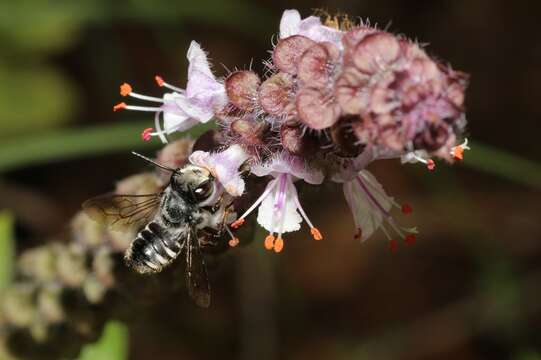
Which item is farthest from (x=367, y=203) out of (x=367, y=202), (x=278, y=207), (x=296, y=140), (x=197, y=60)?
(x=197, y=60)

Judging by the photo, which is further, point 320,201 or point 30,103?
point 320,201

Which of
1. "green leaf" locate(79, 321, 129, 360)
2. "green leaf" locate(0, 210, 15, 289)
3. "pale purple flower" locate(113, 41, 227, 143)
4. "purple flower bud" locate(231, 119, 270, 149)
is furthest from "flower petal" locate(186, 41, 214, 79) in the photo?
"green leaf" locate(0, 210, 15, 289)

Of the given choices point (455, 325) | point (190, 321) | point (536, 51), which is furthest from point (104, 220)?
point (536, 51)

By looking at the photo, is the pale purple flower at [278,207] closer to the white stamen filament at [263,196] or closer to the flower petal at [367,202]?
the white stamen filament at [263,196]

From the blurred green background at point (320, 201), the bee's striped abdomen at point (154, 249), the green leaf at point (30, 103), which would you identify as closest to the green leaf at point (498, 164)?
the blurred green background at point (320, 201)

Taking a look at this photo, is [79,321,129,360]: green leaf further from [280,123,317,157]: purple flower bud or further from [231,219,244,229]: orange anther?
[280,123,317,157]: purple flower bud

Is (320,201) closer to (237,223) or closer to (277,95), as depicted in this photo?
(237,223)

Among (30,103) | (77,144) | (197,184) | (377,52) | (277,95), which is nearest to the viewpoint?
(377,52)
